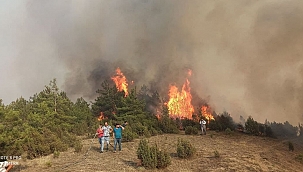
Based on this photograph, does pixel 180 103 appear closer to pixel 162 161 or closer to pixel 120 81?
pixel 120 81

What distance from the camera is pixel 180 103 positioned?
5638 cm

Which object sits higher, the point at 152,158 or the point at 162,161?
the point at 152,158

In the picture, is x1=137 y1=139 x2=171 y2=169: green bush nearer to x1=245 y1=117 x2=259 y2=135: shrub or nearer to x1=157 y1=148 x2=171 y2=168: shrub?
x1=157 y1=148 x2=171 y2=168: shrub

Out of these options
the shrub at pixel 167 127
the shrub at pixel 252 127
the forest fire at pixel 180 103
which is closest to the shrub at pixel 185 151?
the shrub at pixel 167 127

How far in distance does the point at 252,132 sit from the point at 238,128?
3.66 meters

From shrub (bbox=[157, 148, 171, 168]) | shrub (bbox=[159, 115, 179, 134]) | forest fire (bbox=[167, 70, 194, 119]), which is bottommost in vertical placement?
shrub (bbox=[157, 148, 171, 168])

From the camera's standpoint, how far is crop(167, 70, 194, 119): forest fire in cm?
5328

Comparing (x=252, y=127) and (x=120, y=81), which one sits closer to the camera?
(x=252, y=127)

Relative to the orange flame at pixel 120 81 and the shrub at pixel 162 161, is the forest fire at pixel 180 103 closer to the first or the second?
the orange flame at pixel 120 81

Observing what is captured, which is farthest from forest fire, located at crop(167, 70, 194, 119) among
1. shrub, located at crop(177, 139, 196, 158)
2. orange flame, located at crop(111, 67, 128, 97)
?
shrub, located at crop(177, 139, 196, 158)

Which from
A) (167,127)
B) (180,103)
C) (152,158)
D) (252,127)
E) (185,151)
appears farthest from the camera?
(180,103)

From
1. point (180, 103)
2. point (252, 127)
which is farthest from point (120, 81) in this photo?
point (252, 127)

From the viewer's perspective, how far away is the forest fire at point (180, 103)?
2098 inches

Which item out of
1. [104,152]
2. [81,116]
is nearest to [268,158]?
[104,152]
